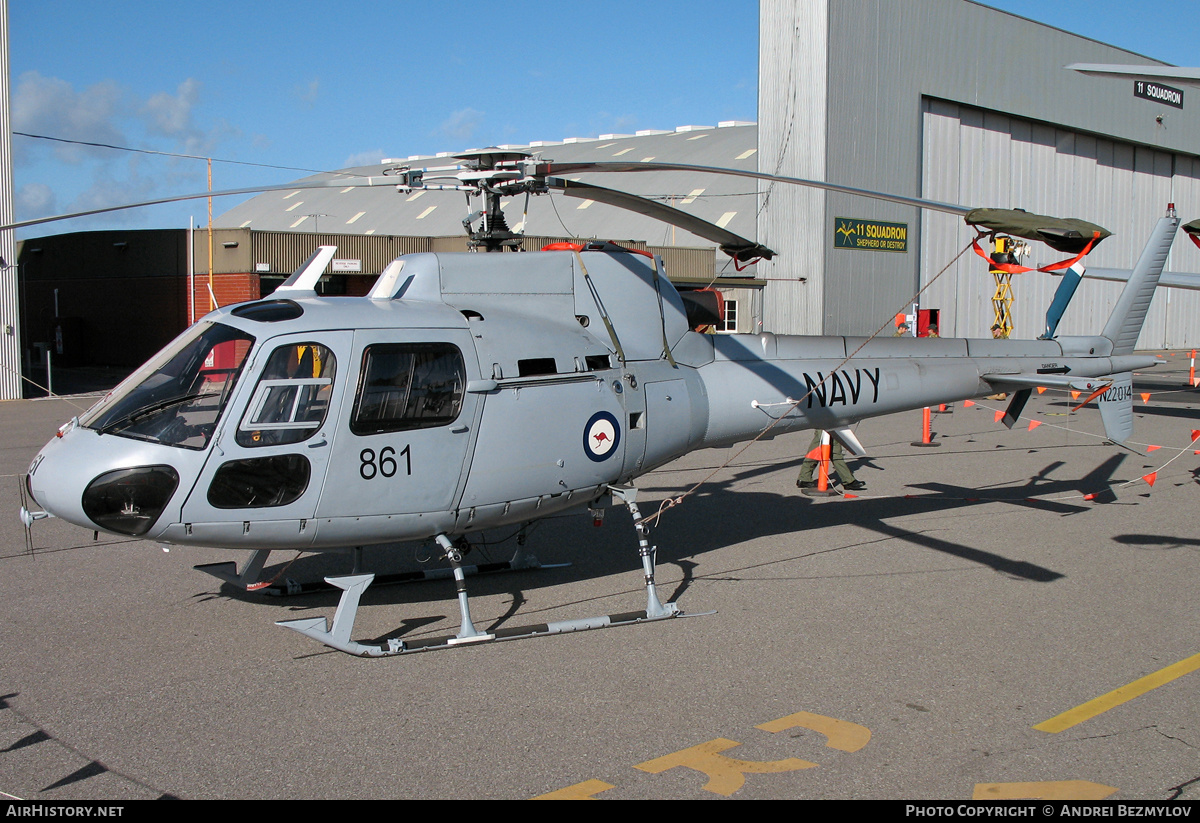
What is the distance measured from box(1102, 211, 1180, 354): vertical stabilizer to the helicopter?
177 inches

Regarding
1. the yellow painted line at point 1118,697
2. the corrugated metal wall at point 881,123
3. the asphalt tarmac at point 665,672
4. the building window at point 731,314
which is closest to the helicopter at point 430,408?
the asphalt tarmac at point 665,672

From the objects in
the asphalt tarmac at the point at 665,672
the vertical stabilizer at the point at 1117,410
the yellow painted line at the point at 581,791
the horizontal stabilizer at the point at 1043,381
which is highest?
the horizontal stabilizer at the point at 1043,381

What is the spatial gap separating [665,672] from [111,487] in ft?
11.6

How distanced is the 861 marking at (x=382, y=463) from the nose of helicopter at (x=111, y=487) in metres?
1.11

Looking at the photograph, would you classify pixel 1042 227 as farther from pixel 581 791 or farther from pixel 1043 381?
pixel 581 791

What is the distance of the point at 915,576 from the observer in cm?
779

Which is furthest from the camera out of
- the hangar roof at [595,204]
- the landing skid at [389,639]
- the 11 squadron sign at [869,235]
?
the hangar roof at [595,204]

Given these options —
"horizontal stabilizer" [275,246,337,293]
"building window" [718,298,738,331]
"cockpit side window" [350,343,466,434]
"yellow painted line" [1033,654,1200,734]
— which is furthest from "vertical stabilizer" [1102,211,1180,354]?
"building window" [718,298,738,331]

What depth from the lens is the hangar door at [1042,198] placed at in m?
31.9

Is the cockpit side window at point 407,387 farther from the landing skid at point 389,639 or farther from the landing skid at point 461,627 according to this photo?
the landing skid at point 389,639

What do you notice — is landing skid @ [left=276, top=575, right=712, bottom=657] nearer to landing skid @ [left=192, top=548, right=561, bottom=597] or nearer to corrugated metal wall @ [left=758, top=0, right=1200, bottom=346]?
landing skid @ [left=192, top=548, right=561, bottom=597]

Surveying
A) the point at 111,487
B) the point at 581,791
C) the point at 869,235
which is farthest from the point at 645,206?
the point at 869,235

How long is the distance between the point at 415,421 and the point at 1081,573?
5.71 metres

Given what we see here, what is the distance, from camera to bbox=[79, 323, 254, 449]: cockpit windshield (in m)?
5.68
